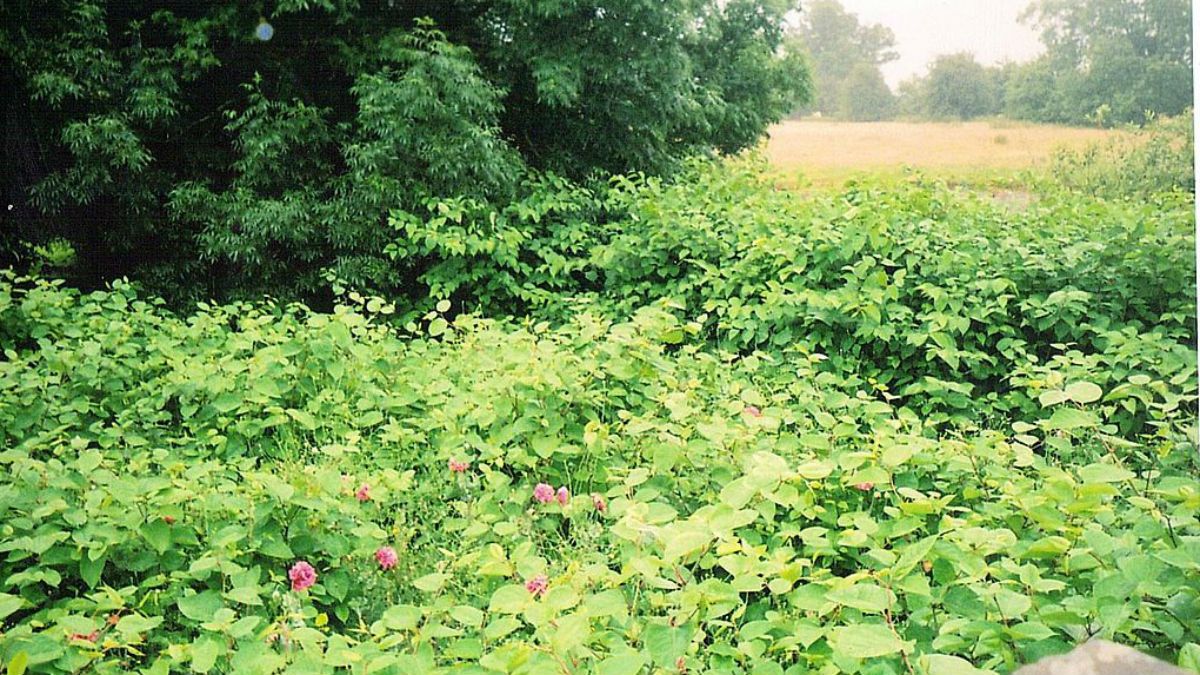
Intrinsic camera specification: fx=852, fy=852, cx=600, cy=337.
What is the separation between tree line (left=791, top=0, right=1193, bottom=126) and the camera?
4.22 m

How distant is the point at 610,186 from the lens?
19.7ft

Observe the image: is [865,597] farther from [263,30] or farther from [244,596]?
[263,30]

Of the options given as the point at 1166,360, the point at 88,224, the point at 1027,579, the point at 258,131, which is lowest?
the point at 1166,360

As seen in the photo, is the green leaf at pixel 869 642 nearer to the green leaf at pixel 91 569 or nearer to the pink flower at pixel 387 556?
the pink flower at pixel 387 556

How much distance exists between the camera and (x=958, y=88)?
623cm

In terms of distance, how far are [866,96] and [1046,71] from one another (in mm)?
1489

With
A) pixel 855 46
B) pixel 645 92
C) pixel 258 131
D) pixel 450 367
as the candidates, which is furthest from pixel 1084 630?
pixel 855 46

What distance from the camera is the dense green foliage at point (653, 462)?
125 centimetres

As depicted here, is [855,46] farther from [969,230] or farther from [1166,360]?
[1166,360]

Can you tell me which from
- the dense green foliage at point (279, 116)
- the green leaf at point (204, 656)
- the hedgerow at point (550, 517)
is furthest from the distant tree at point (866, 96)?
the green leaf at point (204, 656)

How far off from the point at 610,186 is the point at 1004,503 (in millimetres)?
4688

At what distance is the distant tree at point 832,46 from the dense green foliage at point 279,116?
1625mm

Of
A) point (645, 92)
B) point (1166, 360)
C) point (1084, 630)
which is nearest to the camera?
point (1084, 630)

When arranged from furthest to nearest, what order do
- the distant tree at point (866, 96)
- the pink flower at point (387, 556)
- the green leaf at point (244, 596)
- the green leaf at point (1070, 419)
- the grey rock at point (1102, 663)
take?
the distant tree at point (866, 96), the pink flower at point (387, 556), the green leaf at point (1070, 419), the green leaf at point (244, 596), the grey rock at point (1102, 663)
